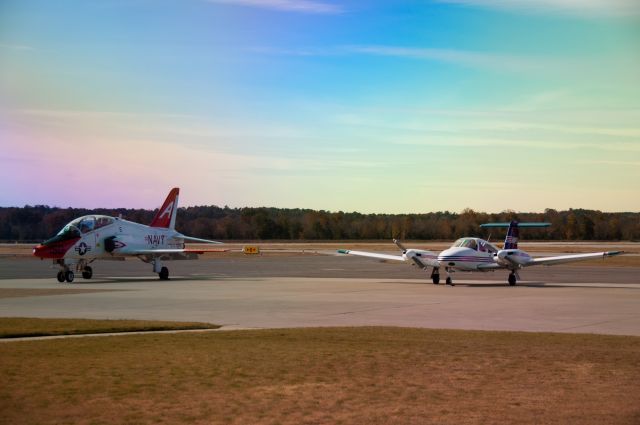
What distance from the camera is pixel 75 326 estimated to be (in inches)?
731

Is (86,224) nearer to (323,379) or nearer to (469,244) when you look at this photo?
(469,244)

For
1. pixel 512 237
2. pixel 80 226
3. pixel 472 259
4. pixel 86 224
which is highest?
pixel 86 224

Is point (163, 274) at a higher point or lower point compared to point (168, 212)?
lower

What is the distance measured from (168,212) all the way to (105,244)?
612 cm

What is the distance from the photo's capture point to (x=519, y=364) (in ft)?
42.8

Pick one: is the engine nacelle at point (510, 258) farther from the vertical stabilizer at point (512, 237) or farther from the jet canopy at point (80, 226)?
the jet canopy at point (80, 226)

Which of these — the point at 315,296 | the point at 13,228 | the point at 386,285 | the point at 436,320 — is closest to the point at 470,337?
the point at 436,320

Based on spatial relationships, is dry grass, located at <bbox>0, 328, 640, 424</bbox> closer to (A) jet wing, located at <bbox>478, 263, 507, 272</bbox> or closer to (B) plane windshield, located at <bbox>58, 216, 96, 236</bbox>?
(A) jet wing, located at <bbox>478, 263, 507, 272</bbox>

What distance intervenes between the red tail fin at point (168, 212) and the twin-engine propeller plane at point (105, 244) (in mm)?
58

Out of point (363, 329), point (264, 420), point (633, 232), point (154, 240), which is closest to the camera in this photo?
point (264, 420)

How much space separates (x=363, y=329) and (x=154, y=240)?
28.0 m

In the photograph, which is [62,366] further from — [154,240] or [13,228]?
[13,228]

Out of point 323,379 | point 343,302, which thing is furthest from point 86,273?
point 323,379

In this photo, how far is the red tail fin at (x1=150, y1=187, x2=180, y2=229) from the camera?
46000mm
